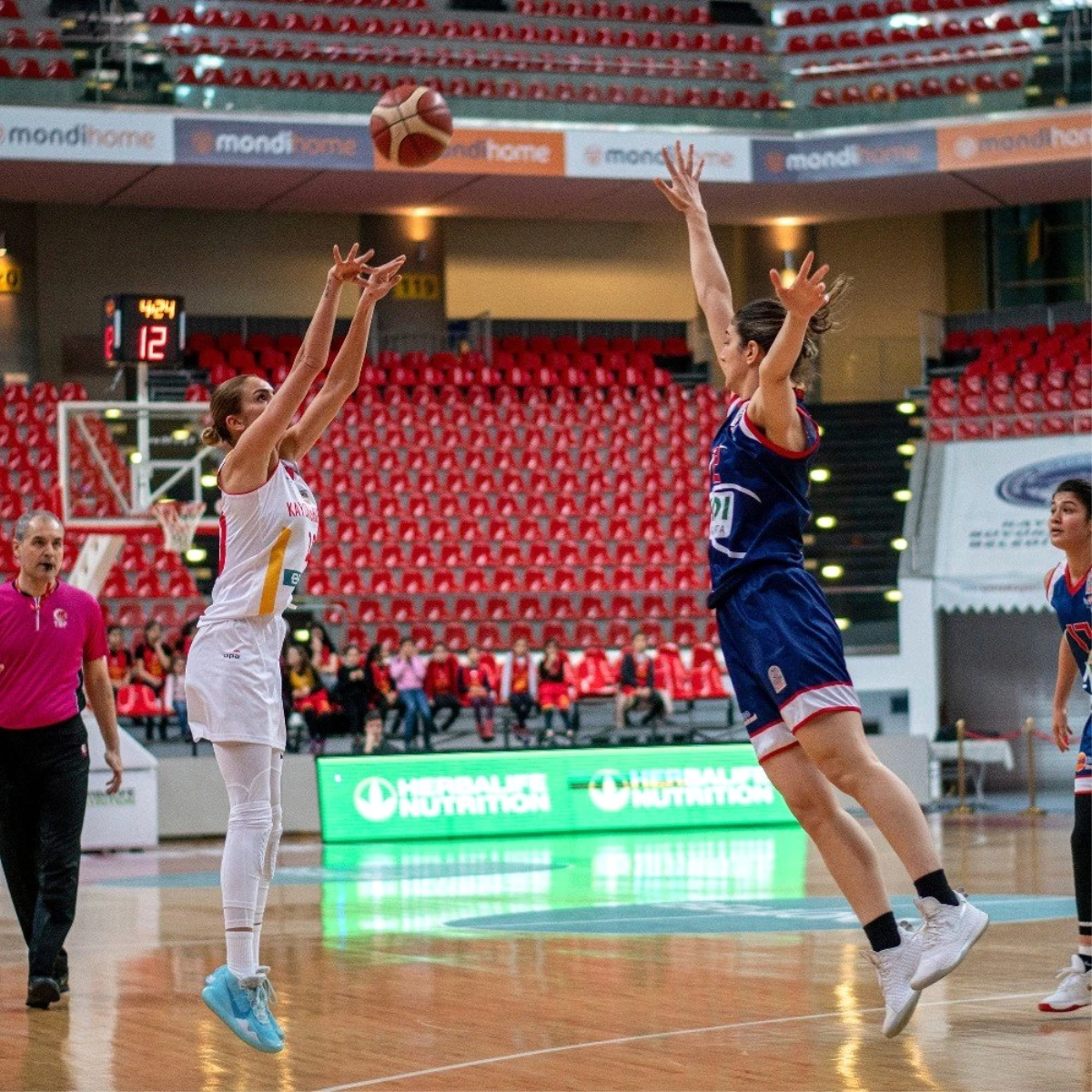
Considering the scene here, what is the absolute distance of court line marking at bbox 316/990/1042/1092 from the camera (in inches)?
228

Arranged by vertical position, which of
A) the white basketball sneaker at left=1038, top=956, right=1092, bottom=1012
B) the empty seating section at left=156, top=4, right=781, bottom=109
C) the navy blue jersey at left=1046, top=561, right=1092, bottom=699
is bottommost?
the white basketball sneaker at left=1038, top=956, right=1092, bottom=1012

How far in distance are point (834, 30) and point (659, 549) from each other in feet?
29.4

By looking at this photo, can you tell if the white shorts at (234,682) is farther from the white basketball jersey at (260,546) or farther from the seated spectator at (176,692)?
the seated spectator at (176,692)

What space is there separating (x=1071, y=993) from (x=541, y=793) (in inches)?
466

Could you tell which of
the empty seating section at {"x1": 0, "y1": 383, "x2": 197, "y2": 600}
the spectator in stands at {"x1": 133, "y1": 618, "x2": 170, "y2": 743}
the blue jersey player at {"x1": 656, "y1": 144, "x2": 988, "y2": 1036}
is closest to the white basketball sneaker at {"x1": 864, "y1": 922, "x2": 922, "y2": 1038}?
the blue jersey player at {"x1": 656, "y1": 144, "x2": 988, "y2": 1036}

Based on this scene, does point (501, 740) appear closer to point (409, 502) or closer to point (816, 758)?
point (409, 502)

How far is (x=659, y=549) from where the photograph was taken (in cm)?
2567

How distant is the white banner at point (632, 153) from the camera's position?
2638cm

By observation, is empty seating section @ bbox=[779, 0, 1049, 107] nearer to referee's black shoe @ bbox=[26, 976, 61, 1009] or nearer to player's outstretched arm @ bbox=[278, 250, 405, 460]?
player's outstretched arm @ bbox=[278, 250, 405, 460]

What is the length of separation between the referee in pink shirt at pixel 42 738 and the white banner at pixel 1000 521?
17.0 meters

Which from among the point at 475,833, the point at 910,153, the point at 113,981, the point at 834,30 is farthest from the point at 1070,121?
the point at 113,981

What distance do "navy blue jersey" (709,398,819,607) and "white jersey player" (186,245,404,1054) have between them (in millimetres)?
1281

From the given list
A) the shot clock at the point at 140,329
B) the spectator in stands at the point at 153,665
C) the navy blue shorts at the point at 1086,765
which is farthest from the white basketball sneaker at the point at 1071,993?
the spectator in stands at the point at 153,665

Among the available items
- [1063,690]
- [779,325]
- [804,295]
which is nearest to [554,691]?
[1063,690]
